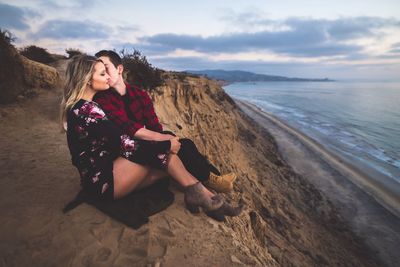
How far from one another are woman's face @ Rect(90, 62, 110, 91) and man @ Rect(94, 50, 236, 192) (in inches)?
11.3

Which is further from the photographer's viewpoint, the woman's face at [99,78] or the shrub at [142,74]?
the shrub at [142,74]

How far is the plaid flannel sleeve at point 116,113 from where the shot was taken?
Answer: 3.55m

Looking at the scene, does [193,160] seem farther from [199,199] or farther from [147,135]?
[147,135]

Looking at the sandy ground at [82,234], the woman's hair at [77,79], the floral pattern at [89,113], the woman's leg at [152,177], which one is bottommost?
the sandy ground at [82,234]

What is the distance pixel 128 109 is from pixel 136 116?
0.15 m

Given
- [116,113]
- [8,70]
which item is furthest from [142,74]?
[116,113]

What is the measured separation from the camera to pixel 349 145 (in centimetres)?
2147

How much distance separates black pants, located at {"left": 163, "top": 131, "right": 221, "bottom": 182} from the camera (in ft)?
12.4

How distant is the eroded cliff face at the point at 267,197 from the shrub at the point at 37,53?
7774 mm

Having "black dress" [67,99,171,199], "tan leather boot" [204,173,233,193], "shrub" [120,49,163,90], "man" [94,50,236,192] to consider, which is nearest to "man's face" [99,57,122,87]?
"man" [94,50,236,192]

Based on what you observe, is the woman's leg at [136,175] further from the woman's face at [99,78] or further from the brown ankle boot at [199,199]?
the woman's face at [99,78]

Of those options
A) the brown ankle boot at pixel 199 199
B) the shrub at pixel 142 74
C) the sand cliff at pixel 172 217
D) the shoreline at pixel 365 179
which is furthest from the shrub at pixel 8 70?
the shoreline at pixel 365 179

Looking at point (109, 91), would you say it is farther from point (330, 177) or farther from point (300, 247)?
point (330, 177)

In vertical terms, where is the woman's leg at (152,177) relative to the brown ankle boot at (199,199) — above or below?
above
